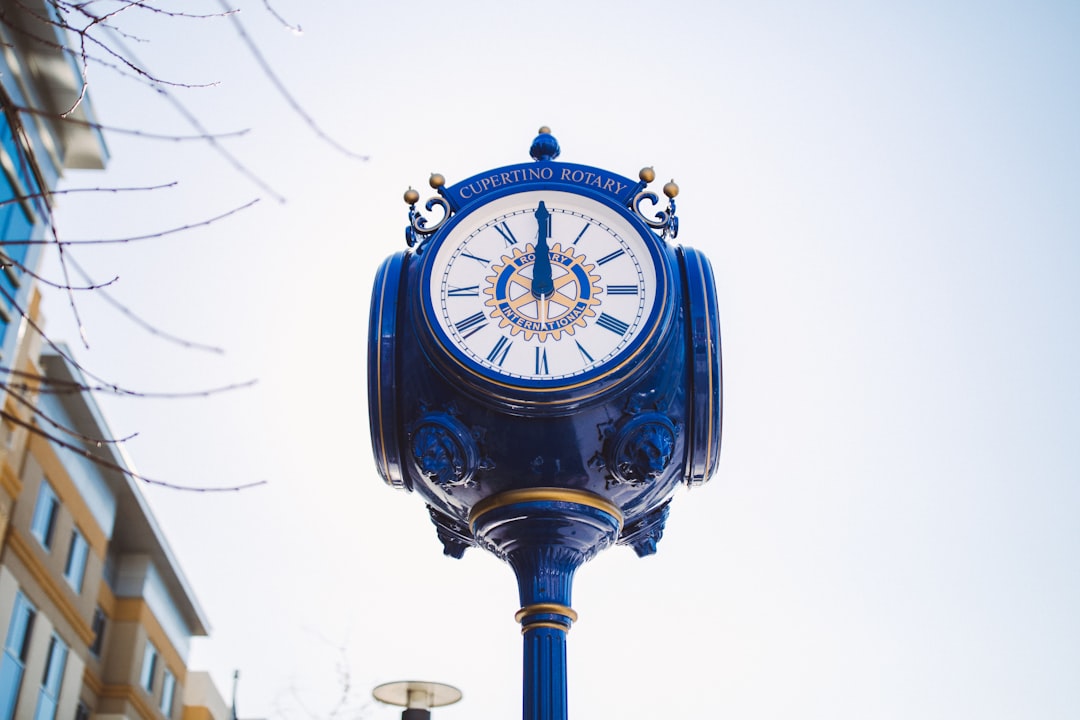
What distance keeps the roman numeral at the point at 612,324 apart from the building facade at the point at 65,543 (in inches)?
473

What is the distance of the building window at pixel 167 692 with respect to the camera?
2985cm

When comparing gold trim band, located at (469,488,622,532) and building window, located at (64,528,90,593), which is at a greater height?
building window, located at (64,528,90,593)

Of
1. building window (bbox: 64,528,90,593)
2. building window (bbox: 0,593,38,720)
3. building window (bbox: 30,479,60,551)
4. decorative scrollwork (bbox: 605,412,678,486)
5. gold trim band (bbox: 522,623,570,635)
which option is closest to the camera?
decorative scrollwork (bbox: 605,412,678,486)

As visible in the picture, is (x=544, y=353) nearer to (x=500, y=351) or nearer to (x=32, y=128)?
(x=500, y=351)

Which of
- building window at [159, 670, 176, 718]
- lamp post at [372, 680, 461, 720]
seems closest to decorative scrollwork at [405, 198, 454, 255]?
lamp post at [372, 680, 461, 720]

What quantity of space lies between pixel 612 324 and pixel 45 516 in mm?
20375

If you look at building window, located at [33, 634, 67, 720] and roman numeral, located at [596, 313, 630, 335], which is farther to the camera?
building window, located at [33, 634, 67, 720]

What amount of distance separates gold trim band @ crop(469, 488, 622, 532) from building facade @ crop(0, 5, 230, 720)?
11896 mm

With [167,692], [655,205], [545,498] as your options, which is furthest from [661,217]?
[167,692]

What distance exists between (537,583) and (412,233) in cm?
165

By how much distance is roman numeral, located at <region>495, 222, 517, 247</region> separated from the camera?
573 cm

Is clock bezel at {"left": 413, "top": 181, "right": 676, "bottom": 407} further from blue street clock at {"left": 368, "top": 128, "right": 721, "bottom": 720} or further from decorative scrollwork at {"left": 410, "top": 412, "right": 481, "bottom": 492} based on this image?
decorative scrollwork at {"left": 410, "top": 412, "right": 481, "bottom": 492}

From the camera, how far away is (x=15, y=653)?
21547 mm

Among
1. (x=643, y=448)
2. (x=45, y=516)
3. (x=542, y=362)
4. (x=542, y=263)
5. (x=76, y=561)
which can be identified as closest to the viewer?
(x=643, y=448)
